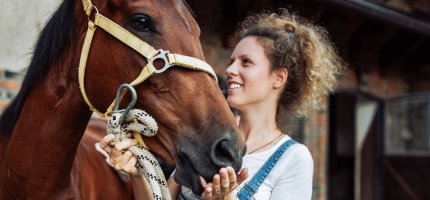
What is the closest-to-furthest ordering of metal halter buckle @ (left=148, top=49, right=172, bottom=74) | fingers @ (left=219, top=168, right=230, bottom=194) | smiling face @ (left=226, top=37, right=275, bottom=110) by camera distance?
fingers @ (left=219, top=168, right=230, bottom=194), metal halter buckle @ (left=148, top=49, right=172, bottom=74), smiling face @ (left=226, top=37, right=275, bottom=110)

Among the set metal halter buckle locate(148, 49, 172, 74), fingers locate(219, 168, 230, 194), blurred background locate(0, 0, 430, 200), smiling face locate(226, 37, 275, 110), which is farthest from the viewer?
blurred background locate(0, 0, 430, 200)

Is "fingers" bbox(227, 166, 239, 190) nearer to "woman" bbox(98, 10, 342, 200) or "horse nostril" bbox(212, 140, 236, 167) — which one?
"horse nostril" bbox(212, 140, 236, 167)

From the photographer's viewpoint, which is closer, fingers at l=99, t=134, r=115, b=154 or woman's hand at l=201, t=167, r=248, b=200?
woman's hand at l=201, t=167, r=248, b=200

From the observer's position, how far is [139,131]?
1859mm

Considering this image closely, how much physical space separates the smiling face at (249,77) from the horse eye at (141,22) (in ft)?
1.66

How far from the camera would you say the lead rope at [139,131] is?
183 centimetres

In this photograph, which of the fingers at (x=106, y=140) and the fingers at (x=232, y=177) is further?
the fingers at (x=106, y=140)

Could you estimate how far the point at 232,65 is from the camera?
231 cm

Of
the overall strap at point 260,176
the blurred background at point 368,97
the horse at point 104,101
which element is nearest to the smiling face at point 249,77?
the overall strap at point 260,176

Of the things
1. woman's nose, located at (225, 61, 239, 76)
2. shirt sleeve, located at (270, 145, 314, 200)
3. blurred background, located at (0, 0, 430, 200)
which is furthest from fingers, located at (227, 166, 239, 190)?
blurred background, located at (0, 0, 430, 200)

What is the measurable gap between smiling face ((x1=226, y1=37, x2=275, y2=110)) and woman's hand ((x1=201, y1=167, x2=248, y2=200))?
0.54m

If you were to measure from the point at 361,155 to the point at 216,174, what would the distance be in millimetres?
7192

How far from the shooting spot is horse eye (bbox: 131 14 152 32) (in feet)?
6.06

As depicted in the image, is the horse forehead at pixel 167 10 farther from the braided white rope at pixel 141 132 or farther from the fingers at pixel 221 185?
the fingers at pixel 221 185
